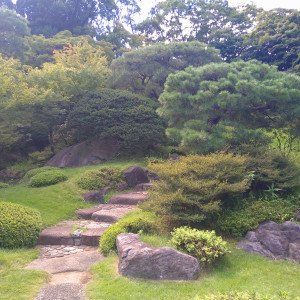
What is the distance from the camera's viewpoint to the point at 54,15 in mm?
25219

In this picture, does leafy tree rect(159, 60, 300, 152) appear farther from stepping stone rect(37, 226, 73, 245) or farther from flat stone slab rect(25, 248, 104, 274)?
flat stone slab rect(25, 248, 104, 274)

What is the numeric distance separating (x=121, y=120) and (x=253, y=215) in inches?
302

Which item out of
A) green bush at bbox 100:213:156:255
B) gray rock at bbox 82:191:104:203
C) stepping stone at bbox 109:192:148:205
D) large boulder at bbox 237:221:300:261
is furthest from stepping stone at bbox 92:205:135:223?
large boulder at bbox 237:221:300:261

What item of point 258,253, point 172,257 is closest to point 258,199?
point 258,253

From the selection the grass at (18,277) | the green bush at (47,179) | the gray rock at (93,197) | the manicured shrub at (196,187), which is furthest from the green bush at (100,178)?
the grass at (18,277)

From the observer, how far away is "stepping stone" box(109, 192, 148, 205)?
8531 millimetres

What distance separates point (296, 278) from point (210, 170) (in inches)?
97.8

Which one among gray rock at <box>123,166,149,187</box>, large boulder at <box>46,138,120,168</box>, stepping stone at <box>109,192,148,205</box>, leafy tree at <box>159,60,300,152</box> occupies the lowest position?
stepping stone at <box>109,192,148,205</box>

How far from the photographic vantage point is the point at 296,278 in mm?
4340

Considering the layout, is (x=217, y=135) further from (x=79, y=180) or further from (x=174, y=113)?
(x=79, y=180)

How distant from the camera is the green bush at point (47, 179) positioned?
9.92m

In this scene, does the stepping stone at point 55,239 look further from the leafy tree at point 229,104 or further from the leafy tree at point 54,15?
the leafy tree at point 54,15

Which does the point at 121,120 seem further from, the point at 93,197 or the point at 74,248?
the point at 74,248

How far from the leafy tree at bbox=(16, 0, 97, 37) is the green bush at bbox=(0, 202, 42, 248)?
2155 cm
